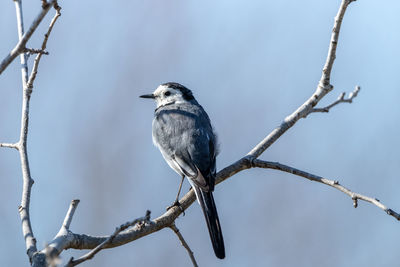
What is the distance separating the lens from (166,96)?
17.9 feet

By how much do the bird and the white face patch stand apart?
0.13 metres

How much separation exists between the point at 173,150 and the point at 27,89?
1.56m

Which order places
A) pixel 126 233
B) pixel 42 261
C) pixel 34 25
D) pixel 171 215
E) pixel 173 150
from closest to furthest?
pixel 34 25, pixel 42 261, pixel 126 233, pixel 171 215, pixel 173 150

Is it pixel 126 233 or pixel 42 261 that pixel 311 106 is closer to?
pixel 126 233

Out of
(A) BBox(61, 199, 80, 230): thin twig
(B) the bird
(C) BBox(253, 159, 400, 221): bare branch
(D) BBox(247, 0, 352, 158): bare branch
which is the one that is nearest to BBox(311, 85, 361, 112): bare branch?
(D) BBox(247, 0, 352, 158): bare branch

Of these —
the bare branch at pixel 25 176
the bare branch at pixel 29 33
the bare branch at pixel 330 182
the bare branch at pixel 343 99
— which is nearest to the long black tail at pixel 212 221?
the bare branch at pixel 330 182

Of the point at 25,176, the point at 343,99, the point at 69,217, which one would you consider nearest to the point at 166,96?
the point at 343,99

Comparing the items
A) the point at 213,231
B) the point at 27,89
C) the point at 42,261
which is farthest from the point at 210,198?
the point at 42,261

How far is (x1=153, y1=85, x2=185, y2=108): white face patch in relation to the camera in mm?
5395

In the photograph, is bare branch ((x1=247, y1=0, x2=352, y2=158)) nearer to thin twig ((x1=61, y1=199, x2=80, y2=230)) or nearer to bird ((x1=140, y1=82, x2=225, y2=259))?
bird ((x1=140, y1=82, x2=225, y2=259))

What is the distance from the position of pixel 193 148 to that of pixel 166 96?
1316 millimetres

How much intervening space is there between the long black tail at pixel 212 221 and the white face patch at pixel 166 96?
171cm

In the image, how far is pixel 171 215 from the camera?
3.39m

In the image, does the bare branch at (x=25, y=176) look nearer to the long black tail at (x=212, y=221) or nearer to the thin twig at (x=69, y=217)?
the thin twig at (x=69, y=217)
